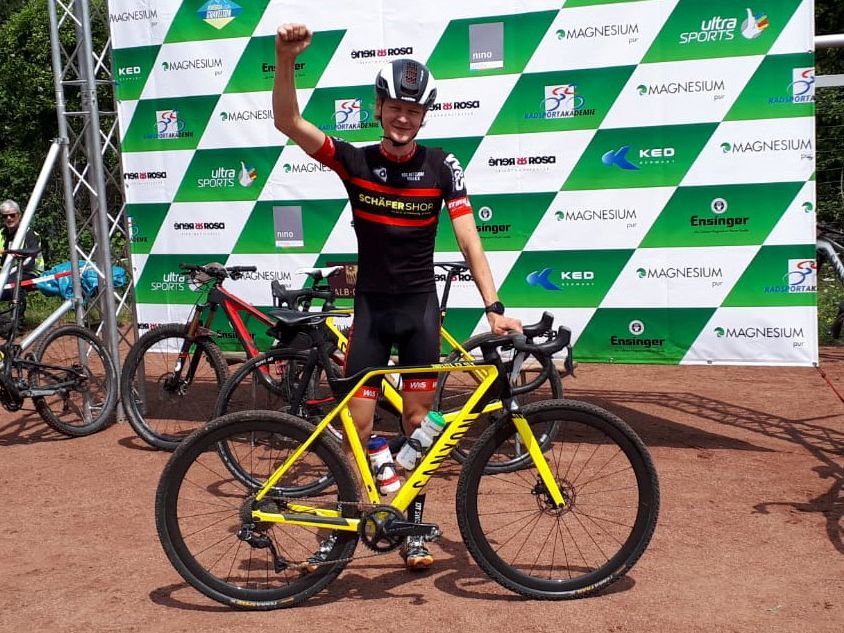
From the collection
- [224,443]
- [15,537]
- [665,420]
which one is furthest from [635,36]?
[15,537]

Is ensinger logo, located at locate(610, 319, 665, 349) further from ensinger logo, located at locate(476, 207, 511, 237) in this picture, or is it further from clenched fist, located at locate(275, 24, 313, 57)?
clenched fist, located at locate(275, 24, 313, 57)

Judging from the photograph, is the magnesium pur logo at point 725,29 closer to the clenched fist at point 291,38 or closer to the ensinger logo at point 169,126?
the clenched fist at point 291,38

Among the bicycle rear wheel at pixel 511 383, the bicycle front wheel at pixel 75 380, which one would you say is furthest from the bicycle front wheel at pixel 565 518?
the bicycle front wheel at pixel 75 380

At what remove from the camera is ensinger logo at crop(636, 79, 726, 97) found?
597 centimetres

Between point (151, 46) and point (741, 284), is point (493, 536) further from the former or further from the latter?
point (151, 46)

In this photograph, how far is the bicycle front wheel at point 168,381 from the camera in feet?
21.4

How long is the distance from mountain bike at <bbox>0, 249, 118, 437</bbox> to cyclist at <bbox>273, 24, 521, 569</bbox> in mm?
3777

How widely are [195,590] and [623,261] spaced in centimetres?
367

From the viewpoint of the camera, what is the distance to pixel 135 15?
727 centimetres

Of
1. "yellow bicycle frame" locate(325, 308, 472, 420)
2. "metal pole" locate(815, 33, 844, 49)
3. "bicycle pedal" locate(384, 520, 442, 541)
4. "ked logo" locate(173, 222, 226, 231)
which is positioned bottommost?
"bicycle pedal" locate(384, 520, 442, 541)

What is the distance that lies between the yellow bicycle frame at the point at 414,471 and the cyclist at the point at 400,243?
189 millimetres

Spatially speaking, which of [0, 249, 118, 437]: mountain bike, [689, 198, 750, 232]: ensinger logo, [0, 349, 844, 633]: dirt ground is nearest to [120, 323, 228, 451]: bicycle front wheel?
[0, 349, 844, 633]: dirt ground

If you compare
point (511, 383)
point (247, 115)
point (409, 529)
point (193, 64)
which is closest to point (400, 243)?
point (511, 383)

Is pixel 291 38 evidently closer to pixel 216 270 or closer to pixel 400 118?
pixel 400 118
